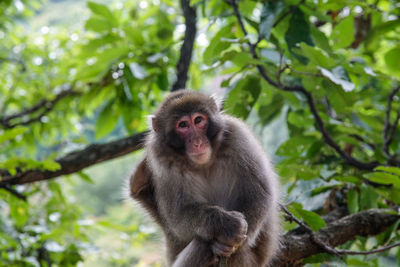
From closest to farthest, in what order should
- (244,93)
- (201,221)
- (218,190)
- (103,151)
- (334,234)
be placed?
(201,221), (218,190), (334,234), (244,93), (103,151)

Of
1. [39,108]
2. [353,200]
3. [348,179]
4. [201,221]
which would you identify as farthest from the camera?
[39,108]

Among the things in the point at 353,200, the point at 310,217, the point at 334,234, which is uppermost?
the point at 310,217

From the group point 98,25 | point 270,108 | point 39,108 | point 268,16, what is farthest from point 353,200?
point 39,108

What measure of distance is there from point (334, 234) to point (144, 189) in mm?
1465

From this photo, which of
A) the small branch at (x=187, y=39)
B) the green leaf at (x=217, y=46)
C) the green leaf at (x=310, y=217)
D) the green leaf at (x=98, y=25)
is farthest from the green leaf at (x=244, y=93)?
the green leaf at (x=98, y=25)

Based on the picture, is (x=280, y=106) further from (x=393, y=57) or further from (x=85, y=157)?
(x=85, y=157)

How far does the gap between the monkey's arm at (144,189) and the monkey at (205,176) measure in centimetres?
1

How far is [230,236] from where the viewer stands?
233 cm

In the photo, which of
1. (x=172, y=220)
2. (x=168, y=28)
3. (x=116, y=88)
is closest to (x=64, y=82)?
(x=116, y=88)

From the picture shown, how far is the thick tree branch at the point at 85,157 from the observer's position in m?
3.46

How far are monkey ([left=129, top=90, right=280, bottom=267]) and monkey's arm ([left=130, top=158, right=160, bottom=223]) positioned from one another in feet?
0.04

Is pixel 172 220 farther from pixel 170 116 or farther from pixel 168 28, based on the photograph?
pixel 168 28

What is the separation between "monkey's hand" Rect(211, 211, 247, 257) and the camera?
233cm

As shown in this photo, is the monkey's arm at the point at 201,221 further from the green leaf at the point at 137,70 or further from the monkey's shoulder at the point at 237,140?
the green leaf at the point at 137,70
